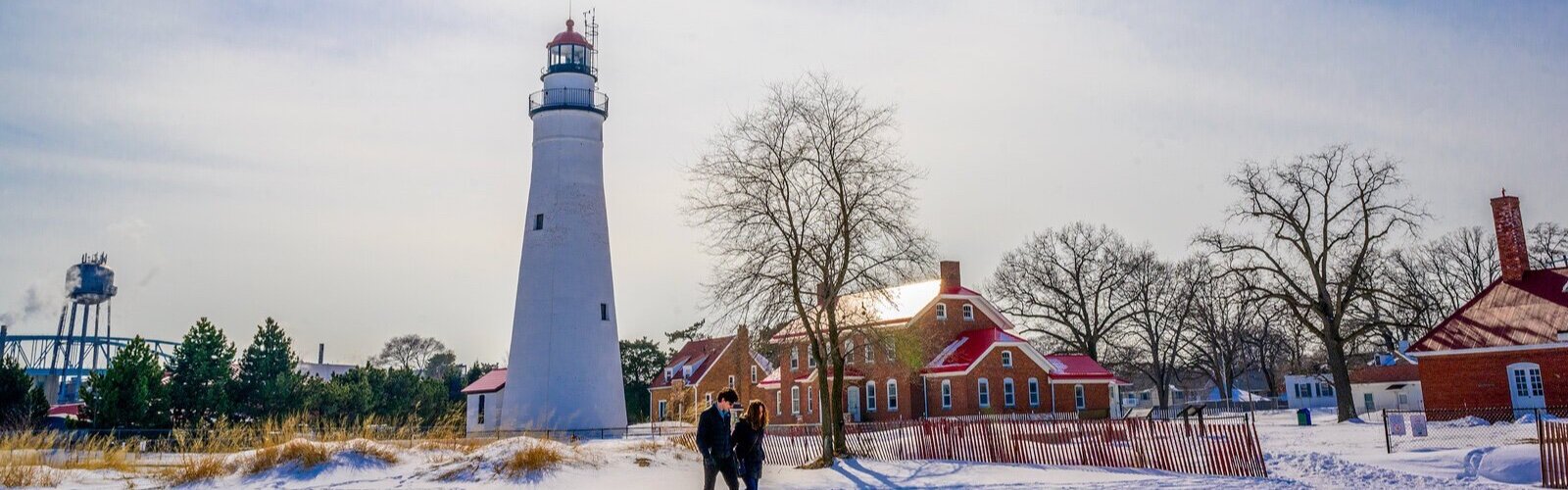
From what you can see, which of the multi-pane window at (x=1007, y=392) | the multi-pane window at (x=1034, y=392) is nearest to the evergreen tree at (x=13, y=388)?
the multi-pane window at (x=1007, y=392)

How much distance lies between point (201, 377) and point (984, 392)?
32.9 metres

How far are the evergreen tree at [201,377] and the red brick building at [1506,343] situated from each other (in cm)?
4423

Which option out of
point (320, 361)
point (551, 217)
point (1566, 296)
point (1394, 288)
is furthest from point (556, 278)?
point (320, 361)

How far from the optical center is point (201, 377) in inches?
1661

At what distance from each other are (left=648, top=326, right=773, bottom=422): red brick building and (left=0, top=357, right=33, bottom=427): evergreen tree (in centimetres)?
3197

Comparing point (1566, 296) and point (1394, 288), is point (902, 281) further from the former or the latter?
point (1394, 288)

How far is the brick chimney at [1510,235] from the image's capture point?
122 ft

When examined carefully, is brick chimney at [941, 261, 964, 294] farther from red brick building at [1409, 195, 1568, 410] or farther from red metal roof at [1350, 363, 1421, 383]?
red metal roof at [1350, 363, 1421, 383]

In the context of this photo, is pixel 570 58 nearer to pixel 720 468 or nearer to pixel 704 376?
pixel 720 468

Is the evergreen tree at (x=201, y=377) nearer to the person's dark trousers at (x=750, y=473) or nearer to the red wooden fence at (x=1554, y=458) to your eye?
the person's dark trousers at (x=750, y=473)

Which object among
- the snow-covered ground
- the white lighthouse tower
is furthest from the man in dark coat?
the white lighthouse tower

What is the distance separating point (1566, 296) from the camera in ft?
112

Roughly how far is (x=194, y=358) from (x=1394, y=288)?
6018 centimetres

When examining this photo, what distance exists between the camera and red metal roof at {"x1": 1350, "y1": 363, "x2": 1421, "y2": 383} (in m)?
63.0
